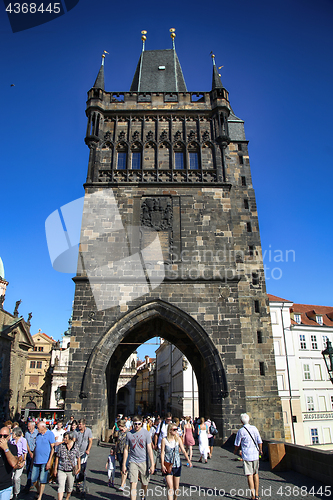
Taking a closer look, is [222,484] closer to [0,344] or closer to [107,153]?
[107,153]

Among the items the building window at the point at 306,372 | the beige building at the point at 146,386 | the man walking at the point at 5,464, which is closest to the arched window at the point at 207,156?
the man walking at the point at 5,464

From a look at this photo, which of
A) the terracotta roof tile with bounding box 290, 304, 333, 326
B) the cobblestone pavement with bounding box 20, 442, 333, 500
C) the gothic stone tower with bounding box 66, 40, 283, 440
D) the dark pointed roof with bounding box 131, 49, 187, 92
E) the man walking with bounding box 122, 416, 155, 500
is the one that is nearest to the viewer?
the man walking with bounding box 122, 416, 155, 500

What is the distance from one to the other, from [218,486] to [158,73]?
2063cm

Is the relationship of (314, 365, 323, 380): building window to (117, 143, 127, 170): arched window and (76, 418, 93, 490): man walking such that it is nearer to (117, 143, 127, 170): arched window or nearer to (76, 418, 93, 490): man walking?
(117, 143, 127, 170): arched window

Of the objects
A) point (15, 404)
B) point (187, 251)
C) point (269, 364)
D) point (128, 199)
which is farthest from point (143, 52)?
point (15, 404)

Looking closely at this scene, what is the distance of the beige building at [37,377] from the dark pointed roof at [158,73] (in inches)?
1179

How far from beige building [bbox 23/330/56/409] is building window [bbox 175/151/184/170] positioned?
2998 cm

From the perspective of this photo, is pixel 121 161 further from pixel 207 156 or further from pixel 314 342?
pixel 314 342

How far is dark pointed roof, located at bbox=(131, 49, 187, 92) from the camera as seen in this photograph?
64.1 ft

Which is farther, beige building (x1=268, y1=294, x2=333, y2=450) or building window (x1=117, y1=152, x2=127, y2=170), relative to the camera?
beige building (x1=268, y1=294, x2=333, y2=450)

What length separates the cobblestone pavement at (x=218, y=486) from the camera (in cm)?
564

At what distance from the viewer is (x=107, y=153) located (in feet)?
53.5

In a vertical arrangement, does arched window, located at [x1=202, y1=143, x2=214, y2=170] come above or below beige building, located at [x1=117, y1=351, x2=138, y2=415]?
above

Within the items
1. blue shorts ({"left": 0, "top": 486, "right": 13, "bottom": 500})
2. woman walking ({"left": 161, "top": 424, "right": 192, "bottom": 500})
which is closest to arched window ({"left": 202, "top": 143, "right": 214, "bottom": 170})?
woman walking ({"left": 161, "top": 424, "right": 192, "bottom": 500})
